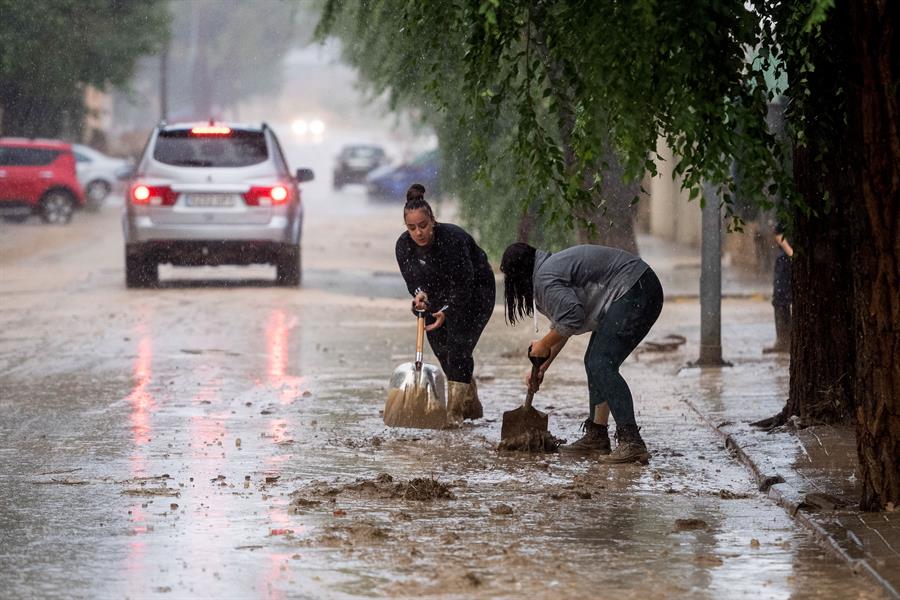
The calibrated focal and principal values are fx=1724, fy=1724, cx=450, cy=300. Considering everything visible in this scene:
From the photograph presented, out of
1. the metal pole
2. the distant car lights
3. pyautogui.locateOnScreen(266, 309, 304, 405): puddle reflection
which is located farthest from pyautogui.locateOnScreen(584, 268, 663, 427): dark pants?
the distant car lights

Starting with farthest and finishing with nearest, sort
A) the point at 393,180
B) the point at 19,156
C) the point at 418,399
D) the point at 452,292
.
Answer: the point at 393,180 < the point at 19,156 < the point at 452,292 < the point at 418,399

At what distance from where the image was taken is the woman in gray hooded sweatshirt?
9.01 meters

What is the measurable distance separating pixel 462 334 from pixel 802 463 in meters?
2.57

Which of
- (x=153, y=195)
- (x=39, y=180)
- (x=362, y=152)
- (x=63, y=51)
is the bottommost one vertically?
(x=153, y=195)

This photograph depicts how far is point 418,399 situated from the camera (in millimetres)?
10148

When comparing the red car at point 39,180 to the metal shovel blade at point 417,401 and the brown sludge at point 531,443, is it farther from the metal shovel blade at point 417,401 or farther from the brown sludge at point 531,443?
the brown sludge at point 531,443

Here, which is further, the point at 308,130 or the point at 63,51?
the point at 308,130

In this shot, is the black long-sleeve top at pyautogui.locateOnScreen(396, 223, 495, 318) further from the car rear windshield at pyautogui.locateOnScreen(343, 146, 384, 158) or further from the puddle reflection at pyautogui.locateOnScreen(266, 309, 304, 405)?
the car rear windshield at pyautogui.locateOnScreen(343, 146, 384, 158)

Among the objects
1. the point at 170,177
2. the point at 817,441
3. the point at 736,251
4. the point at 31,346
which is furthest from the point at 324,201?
the point at 817,441

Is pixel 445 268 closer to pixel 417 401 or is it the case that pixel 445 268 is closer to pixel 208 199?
pixel 417 401

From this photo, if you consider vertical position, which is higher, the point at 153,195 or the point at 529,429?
the point at 153,195

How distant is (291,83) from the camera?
5842 inches

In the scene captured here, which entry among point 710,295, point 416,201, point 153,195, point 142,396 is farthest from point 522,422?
point 153,195

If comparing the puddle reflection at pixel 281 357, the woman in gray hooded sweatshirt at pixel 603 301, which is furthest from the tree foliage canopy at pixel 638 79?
the puddle reflection at pixel 281 357
